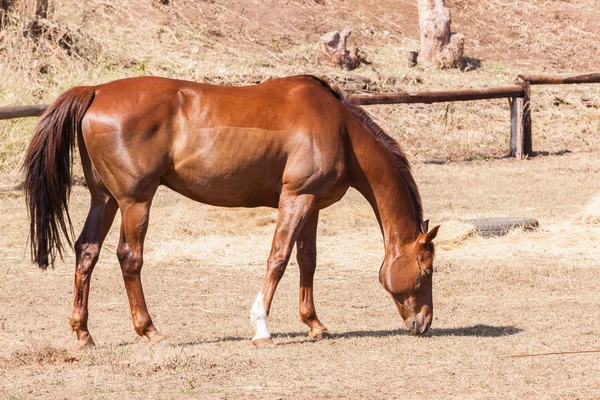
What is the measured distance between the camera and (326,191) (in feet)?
21.4

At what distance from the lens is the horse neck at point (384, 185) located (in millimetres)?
6680

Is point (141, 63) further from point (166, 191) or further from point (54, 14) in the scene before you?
point (166, 191)

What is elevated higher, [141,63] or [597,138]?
[141,63]

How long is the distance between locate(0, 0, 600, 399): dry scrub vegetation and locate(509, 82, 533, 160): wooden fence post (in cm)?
40

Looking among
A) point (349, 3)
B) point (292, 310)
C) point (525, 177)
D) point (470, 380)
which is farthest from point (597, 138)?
point (470, 380)

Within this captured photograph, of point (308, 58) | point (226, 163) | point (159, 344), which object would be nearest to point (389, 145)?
point (226, 163)

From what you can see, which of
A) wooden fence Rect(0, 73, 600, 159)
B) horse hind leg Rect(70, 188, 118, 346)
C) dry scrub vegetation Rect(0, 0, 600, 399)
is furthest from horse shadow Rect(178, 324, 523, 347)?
wooden fence Rect(0, 73, 600, 159)

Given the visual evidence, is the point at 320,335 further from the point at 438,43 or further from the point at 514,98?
the point at 438,43

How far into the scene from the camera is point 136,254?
6.27 metres

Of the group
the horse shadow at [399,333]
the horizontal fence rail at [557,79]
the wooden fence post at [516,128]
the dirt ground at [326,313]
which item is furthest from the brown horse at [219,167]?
the horizontal fence rail at [557,79]

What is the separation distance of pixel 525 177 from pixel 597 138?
13.5 ft

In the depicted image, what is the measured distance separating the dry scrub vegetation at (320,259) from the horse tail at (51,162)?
29.8 inches

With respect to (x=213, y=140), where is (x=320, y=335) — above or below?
below

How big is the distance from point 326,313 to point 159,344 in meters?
1.80
